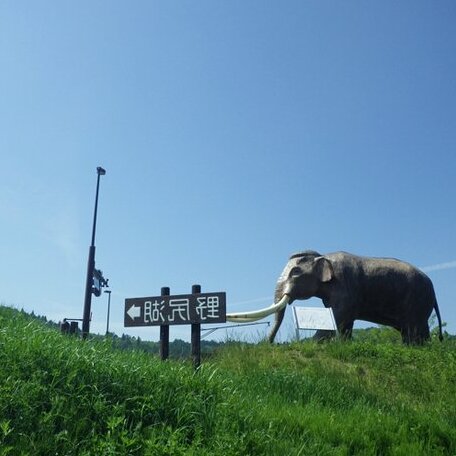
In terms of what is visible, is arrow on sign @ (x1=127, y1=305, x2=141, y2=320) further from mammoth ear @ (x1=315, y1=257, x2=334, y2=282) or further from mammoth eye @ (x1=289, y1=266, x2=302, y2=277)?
mammoth ear @ (x1=315, y1=257, x2=334, y2=282)

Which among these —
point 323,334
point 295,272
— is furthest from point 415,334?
point 295,272

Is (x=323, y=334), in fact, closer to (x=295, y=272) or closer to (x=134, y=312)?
(x=295, y=272)

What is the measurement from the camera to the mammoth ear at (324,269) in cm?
1366

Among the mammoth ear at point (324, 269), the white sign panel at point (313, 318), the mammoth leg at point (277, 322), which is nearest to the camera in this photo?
the white sign panel at point (313, 318)

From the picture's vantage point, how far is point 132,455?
14.7 feet

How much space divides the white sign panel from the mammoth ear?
52.1 inches

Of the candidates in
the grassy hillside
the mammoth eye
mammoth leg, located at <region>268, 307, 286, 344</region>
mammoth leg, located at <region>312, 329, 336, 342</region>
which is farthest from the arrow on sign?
the mammoth eye

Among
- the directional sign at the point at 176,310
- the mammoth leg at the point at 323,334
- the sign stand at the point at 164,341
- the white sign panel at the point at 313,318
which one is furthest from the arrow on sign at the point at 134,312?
the mammoth leg at the point at 323,334

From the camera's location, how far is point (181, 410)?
534 cm

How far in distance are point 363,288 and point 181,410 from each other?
9081 millimetres

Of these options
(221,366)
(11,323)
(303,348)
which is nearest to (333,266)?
(303,348)

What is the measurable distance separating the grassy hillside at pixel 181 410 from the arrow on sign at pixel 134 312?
82cm

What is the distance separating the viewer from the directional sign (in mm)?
7703

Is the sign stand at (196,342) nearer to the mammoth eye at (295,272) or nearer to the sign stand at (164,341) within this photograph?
the sign stand at (164,341)
